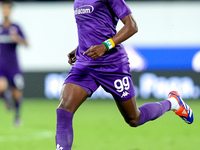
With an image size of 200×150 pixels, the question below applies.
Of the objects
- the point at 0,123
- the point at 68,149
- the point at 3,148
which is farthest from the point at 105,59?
the point at 0,123

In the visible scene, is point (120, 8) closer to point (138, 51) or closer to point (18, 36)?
point (18, 36)

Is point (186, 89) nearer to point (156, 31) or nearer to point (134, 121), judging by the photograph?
point (156, 31)

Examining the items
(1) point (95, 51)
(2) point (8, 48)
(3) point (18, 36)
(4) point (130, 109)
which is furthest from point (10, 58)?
(1) point (95, 51)

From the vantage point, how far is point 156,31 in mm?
16547

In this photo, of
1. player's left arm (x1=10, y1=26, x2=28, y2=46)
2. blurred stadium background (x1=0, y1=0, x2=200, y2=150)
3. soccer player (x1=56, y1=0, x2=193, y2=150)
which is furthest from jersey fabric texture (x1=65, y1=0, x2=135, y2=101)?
blurred stadium background (x1=0, y1=0, x2=200, y2=150)

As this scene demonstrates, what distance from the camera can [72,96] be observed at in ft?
18.1

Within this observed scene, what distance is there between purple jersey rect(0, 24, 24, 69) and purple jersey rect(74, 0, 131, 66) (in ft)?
20.5

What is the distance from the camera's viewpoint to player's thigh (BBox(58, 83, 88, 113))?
5512mm

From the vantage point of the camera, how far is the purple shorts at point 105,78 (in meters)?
5.71

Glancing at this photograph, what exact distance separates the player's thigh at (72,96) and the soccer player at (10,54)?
5.80 m

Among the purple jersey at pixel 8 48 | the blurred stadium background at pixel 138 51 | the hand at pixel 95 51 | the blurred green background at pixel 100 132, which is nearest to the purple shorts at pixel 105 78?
the hand at pixel 95 51

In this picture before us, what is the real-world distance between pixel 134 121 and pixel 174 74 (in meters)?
10.2

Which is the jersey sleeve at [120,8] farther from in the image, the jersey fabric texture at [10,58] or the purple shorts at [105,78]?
the jersey fabric texture at [10,58]

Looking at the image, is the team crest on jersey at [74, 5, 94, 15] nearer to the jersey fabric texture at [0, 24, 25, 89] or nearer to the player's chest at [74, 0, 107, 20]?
the player's chest at [74, 0, 107, 20]
